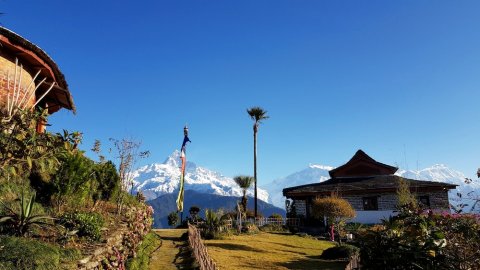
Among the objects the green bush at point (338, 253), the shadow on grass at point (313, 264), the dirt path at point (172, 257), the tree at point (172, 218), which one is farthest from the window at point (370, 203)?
the dirt path at point (172, 257)

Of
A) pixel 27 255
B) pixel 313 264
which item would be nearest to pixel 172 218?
pixel 313 264

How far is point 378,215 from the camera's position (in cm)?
3394

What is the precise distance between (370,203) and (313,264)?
21.0 metres

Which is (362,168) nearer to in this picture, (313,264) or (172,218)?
(172,218)

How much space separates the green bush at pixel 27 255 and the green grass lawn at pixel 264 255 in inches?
302

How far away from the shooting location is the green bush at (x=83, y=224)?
921cm

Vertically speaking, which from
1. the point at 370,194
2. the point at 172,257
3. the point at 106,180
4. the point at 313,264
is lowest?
the point at 313,264

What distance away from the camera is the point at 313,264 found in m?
15.9

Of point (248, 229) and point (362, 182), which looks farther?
point (362, 182)

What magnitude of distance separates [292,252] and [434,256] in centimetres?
1287

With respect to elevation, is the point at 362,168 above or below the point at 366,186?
above

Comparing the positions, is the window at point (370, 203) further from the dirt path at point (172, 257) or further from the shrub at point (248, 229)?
the dirt path at point (172, 257)

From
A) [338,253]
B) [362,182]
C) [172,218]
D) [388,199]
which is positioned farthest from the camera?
[172,218]

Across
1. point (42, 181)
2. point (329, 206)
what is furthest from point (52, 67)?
point (329, 206)
